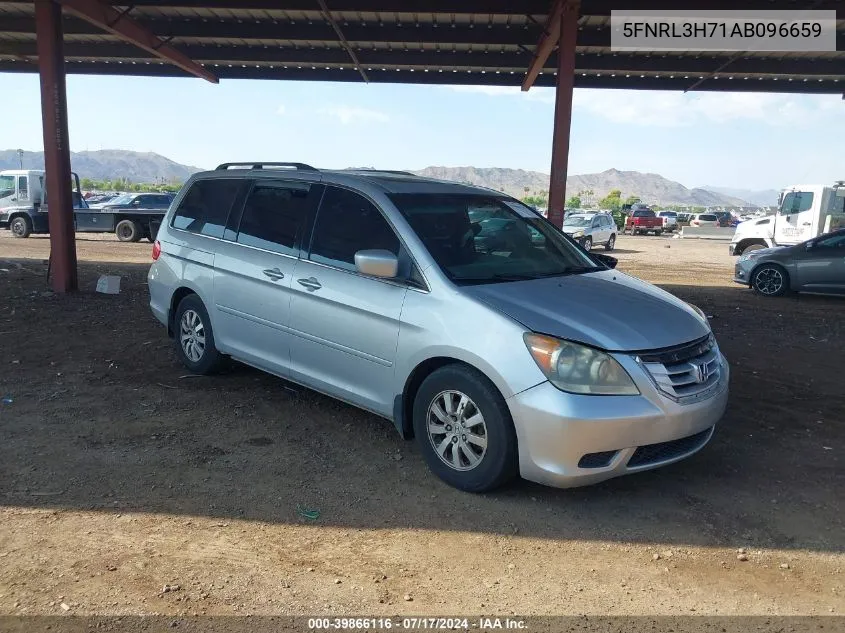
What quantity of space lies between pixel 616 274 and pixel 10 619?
13.5 feet

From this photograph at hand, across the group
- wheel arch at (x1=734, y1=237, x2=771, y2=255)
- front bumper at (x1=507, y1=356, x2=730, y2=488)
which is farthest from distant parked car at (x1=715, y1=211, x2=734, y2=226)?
front bumper at (x1=507, y1=356, x2=730, y2=488)

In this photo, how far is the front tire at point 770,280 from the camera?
13.0m

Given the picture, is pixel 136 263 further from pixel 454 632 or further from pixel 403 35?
pixel 454 632

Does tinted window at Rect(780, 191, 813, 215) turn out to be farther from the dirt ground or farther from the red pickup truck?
the red pickup truck

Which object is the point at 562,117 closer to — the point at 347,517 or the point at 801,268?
the point at 801,268

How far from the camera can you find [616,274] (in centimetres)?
495

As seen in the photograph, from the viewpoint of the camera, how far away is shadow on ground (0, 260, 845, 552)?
3.68m

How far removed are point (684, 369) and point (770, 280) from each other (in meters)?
10.8

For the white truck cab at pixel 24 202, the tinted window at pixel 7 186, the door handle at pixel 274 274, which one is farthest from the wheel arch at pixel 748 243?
the tinted window at pixel 7 186

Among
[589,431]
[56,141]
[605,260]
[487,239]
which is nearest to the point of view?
[589,431]

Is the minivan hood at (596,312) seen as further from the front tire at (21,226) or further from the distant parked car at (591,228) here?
the front tire at (21,226)

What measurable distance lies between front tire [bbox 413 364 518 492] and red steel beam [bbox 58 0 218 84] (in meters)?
9.54

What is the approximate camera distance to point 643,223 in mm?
44844

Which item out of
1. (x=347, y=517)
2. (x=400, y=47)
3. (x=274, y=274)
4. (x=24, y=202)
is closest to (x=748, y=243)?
(x=400, y=47)
